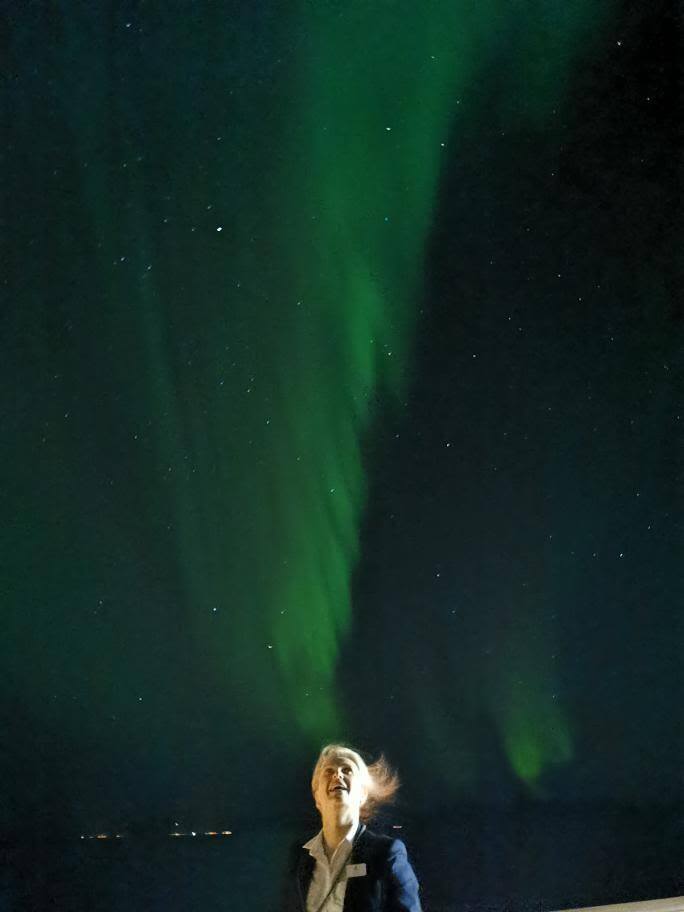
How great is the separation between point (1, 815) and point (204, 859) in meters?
0.54

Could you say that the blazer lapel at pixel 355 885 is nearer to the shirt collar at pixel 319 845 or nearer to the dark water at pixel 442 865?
the shirt collar at pixel 319 845

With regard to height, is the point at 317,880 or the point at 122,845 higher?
the point at 122,845

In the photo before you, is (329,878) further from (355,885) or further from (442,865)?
(442,865)

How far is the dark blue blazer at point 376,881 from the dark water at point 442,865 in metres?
0.71

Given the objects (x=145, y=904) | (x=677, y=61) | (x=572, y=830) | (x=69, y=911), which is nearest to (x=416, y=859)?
(x=572, y=830)

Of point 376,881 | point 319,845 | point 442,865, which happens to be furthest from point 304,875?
point 442,865

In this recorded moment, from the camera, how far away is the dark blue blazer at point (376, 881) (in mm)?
1683

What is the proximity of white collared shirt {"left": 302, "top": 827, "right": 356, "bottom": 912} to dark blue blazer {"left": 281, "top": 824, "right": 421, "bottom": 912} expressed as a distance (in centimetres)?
1

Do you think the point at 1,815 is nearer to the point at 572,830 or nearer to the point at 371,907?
the point at 371,907

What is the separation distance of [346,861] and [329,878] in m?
0.05

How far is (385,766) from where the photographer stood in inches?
101

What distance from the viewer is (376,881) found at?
5.59 feet

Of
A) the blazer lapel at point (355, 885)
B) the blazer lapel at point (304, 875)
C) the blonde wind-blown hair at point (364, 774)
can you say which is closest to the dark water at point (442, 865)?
the blonde wind-blown hair at point (364, 774)

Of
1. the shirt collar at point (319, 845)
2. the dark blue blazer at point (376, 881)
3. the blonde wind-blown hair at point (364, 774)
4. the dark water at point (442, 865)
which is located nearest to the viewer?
the dark blue blazer at point (376, 881)
